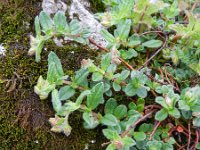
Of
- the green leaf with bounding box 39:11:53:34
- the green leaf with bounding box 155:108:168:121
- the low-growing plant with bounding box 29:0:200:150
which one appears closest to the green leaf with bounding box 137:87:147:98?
the low-growing plant with bounding box 29:0:200:150

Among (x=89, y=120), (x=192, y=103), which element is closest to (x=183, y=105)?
(x=192, y=103)

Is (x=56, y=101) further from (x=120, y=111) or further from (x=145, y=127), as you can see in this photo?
(x=145, y=127)

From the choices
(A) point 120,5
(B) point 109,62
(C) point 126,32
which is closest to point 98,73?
(B) point 109,62

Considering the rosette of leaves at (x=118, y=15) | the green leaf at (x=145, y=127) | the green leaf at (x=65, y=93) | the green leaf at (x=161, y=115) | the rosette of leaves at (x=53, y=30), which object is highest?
the rosette of leaves at (x=118, y=15)

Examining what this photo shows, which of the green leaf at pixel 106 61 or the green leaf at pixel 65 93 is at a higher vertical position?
the green leaf at pixel 106 61

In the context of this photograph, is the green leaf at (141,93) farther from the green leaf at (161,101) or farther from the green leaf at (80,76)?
the green leaf at (80,76)

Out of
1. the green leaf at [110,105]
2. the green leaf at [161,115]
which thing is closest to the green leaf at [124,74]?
the green leaf at [110,105]
